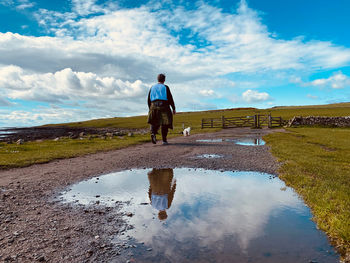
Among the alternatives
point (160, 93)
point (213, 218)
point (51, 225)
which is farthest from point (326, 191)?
point (160, 93)

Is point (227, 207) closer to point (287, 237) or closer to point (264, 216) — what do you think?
point (264, 216)

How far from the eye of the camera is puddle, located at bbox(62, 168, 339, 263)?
316 centimetres

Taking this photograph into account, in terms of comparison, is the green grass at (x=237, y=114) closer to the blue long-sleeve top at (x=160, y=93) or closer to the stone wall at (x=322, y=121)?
the stone wall at (x=322, y=121)

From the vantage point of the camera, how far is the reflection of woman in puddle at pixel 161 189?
4.85 metres

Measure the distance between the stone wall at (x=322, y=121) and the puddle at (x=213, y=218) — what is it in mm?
36936

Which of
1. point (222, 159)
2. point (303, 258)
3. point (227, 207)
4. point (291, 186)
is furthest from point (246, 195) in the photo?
point (222, 159)

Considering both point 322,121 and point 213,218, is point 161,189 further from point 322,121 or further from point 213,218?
point 322,121

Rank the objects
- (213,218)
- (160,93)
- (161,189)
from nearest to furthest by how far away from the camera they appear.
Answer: (213,218) → (161,189) → (160,93)

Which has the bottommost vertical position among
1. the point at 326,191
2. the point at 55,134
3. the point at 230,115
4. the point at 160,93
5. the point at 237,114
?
the point at 55,134

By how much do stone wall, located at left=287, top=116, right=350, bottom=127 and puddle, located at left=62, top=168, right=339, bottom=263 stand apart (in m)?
36.9

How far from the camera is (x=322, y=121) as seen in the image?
38344 millimetres

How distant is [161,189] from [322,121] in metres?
40.9

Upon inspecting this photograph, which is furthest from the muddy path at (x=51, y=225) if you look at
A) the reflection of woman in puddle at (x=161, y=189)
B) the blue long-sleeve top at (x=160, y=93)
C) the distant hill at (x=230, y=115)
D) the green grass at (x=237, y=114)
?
the green grass at (x=237, y=114)

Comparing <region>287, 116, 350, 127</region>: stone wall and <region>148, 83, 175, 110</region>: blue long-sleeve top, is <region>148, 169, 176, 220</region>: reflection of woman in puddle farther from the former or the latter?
<region>287, 116, 350, 127</region>: stone wall
